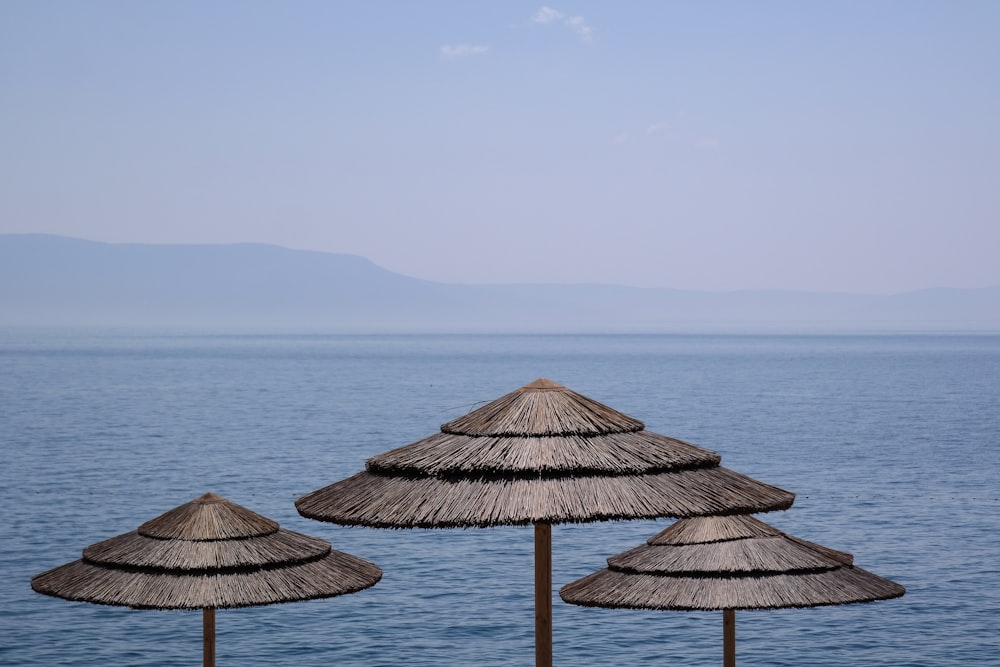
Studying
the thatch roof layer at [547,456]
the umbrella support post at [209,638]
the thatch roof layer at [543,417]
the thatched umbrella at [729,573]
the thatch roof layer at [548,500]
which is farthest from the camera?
the umbrella support post at [209,638]

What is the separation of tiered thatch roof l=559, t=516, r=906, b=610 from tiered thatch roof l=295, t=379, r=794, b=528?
3292mm

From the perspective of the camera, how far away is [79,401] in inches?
Result: 4299

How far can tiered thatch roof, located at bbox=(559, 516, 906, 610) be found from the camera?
1378cm

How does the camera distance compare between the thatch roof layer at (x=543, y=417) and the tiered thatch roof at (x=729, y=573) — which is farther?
the tiered thatch roof at (x=729, y=573)

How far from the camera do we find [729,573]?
543 inches

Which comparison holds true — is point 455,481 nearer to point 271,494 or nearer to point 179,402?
point 271,494

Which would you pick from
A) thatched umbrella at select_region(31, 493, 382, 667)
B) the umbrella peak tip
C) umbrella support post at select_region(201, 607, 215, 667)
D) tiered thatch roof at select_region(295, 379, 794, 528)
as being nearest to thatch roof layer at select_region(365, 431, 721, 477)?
tiered thatch roof at select_region(295, 379, 794, 528)

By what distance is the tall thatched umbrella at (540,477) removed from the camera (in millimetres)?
9797

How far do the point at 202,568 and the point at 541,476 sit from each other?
455 cm

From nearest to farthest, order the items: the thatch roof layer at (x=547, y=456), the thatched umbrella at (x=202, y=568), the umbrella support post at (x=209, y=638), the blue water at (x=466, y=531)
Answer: the thatch roof layer at (x=547, y=456)
the thatched umbrella at (x=202, y=568)
the umbrella support post at (x=209, y=638)
the blue water at (x=466, y=531)

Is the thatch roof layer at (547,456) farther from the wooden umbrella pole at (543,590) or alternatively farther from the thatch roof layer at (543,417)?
the wooden umbrella pole at (543,590)

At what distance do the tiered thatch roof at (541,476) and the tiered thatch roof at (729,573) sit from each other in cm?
329

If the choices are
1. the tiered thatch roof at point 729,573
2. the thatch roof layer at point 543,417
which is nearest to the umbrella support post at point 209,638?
the tiered thatch roof at point 729,573

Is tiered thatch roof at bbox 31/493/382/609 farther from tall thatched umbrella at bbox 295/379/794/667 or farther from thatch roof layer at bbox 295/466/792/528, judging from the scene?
thatch roof layer at bbox 295/466/792/528
